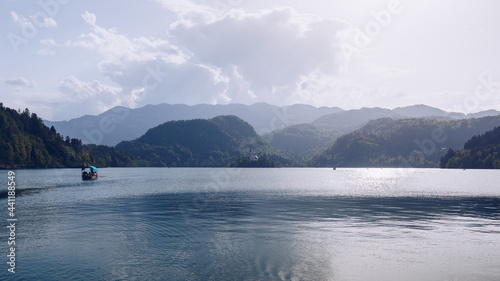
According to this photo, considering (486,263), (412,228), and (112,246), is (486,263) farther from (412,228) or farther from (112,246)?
(112,246)

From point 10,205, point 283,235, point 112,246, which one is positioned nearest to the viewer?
point 112,246

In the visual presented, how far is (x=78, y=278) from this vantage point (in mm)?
27625

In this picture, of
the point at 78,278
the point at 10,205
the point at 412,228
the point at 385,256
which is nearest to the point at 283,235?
the point at 385,256

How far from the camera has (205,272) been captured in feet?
95.0

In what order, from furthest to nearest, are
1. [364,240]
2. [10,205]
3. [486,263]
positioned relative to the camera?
1. [10,205]
2. [364,240]
3. [486,263]

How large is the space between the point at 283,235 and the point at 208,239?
31.7 ft

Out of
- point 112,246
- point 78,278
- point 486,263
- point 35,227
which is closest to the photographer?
point 78,278

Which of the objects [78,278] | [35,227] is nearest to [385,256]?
[78,278]

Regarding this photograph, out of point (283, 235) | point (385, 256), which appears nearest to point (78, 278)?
point (283, 235)

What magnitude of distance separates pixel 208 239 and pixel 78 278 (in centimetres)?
1640

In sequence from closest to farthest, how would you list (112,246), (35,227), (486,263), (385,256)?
(486,263), (385,256), (112,246), (35,227)

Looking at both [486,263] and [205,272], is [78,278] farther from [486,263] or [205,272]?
[486,263]

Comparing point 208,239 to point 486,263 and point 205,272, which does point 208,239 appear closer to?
point 205,272

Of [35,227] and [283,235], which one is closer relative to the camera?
[283,235]
